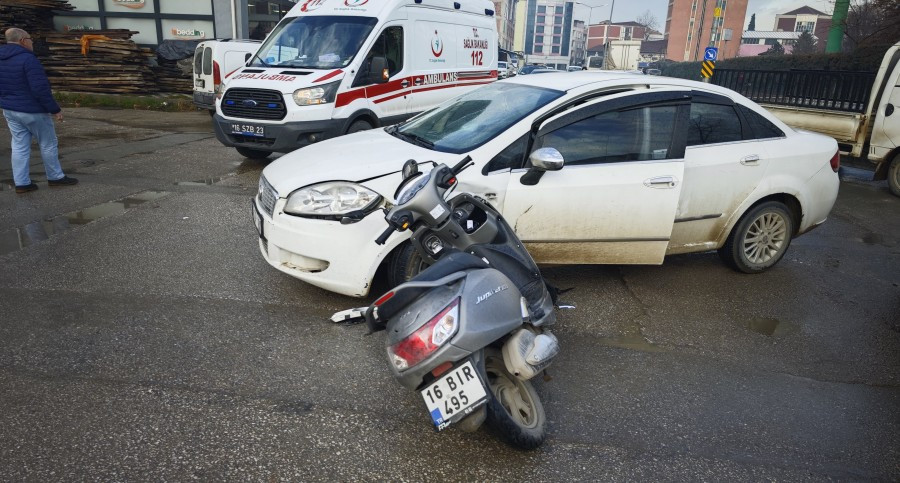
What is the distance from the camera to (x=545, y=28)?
543 ft

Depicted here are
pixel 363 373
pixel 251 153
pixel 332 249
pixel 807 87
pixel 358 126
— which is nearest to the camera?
pixel 363 373

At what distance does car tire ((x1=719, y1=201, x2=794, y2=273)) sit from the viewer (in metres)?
5.39

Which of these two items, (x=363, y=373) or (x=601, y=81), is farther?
(x=601, y=81)

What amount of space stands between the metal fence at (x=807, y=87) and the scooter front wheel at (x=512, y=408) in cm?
965

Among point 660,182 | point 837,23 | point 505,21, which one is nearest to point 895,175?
point 660,182

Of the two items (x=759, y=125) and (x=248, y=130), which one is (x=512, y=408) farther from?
(x=248, y=130)

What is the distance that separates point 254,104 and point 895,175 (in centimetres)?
958

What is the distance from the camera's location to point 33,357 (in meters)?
3.64

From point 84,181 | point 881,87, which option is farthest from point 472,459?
point 881,87

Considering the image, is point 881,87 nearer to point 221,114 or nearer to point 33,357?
point 221,114

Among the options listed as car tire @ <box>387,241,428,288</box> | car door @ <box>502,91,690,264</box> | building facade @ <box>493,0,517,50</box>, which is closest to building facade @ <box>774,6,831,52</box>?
building facade @ <box>493,0,517,50</box>

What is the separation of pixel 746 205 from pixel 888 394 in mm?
1900

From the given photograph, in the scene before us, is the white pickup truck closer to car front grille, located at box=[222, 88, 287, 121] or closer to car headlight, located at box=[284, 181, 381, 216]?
car front grille, located at box=[222, 88, 287, 121]

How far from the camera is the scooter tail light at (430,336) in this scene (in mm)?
2646
